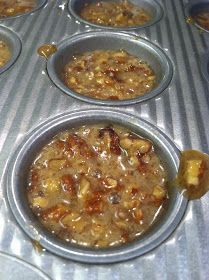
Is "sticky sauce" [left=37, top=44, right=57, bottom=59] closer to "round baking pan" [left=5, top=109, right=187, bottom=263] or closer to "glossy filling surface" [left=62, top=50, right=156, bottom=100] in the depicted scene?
"glossy filling surface" [left=62, top=50, right=156, bottom=100]

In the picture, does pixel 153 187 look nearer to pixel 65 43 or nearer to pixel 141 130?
pixel 141 130

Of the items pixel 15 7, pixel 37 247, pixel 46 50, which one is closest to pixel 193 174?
pixel 37 247

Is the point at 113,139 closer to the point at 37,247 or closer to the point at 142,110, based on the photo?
the point at 142,110

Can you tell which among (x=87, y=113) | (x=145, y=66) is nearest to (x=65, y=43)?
(x=145, y=66)

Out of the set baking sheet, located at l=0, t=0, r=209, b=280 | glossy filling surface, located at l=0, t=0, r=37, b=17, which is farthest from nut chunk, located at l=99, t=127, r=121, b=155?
glossy filling surface, located at l=0, t=0, r=37, b=17

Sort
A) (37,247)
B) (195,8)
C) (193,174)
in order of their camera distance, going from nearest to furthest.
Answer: (37,247) < (193,174) < (195,8)
